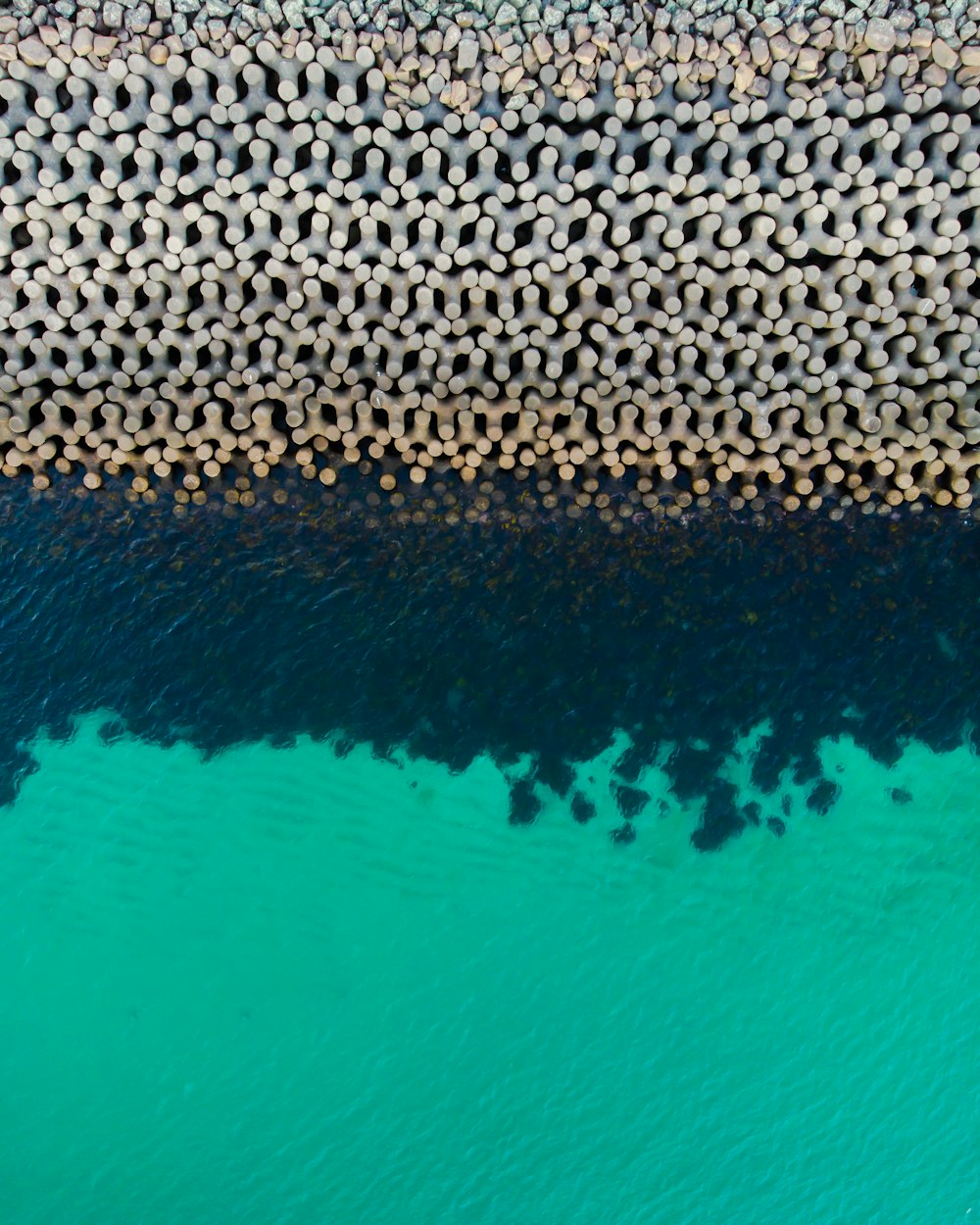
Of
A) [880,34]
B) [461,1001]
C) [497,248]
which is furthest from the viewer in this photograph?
[461,1001]

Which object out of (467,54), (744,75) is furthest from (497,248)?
(744,75)

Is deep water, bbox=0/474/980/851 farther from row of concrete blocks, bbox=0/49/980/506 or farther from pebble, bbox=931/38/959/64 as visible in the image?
pebble, bbox=931/38/959/64

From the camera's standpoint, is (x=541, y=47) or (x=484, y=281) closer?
(x=541, y=47)

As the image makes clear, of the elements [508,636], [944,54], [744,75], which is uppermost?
[744,75]

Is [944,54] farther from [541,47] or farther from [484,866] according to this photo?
[484,866]

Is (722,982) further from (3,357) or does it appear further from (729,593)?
(3,357)

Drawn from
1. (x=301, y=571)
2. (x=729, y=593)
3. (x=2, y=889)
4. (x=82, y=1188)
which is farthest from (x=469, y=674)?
(x=82, y=1188)

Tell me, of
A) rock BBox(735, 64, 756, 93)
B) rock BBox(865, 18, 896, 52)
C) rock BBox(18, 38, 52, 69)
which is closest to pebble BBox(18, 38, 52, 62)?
rock BBox(18, 38, 52, 69)
